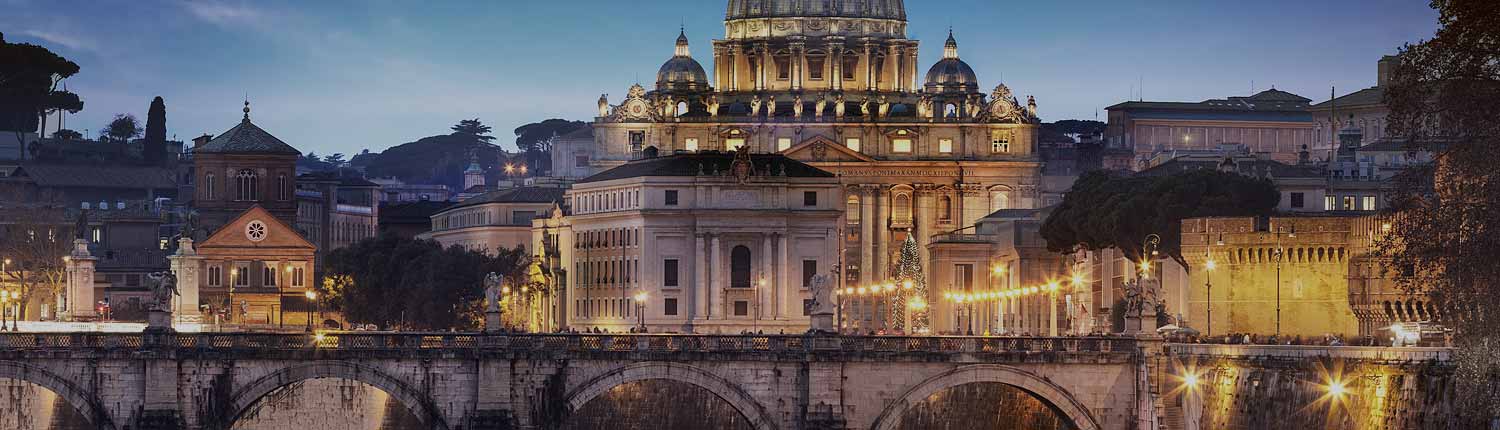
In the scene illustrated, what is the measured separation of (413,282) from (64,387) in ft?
272

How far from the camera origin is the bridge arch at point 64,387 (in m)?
100

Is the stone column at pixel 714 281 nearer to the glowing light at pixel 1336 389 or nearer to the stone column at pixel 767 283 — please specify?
the stone column at pixel 767 283

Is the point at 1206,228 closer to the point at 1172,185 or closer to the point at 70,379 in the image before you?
the point at 1172,185

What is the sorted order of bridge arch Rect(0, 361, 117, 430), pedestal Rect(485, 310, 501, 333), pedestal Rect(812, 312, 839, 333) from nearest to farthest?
1. bridge arch Rect(0, 361, 117, 430)
2. pedestal Rect(485, 310, 501, 333)
3. pedestal Rect(812, 312, 839, 333)

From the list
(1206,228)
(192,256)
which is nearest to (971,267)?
(192,256)

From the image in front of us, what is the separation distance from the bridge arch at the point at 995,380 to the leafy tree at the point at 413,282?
2979 inches

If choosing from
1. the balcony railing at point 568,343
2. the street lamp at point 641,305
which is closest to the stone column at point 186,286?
the street lamp at point 641,305

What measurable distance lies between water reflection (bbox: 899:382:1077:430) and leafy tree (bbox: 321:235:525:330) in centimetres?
6378

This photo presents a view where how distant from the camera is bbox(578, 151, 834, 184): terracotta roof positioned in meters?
176

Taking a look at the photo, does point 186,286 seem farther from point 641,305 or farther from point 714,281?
point 714,281

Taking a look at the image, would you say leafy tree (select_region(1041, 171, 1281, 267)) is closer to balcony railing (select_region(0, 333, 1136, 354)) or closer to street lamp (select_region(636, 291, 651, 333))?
street lamp (select_region(636, 291, 651, 333))

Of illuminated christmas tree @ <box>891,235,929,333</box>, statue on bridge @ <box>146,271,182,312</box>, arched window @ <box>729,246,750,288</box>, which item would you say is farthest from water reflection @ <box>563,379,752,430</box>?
arched window @ <box>729,246,750,288</box>

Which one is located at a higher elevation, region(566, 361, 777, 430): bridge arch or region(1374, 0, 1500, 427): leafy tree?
region(1374, 0, 1500, 427): leafy tree

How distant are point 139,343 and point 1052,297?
A: 62.8m
